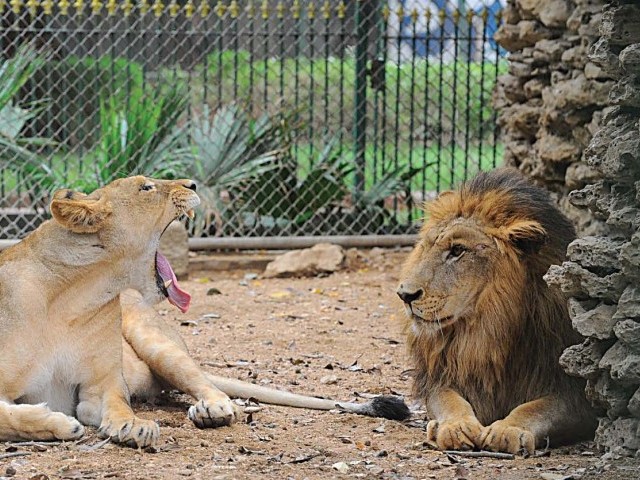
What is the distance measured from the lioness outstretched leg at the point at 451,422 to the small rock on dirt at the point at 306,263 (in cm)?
447

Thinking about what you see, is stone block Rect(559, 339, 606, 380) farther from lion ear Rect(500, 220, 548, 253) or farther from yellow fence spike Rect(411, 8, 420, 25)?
yellow fence spike Rect(411, 8, 420, 25)

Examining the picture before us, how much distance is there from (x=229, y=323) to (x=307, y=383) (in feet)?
5.52

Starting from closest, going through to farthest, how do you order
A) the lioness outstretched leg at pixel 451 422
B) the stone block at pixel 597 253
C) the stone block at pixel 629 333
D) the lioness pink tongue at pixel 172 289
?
the stone block at pixel 629 333, the stone block at pixel 597 253, the lioness outstretched leg at pixel 451 422, the lioness pink tongue at pixel 172 289

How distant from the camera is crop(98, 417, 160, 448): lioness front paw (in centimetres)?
434

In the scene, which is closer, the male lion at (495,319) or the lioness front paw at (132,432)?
the lioness front paw at (132,432)

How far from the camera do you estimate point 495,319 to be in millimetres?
4520

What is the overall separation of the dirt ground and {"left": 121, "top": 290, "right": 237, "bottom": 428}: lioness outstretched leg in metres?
0.07

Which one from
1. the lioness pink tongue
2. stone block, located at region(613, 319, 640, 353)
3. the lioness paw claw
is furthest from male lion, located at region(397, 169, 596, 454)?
the lioness paw claw

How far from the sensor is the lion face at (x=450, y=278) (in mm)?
4504

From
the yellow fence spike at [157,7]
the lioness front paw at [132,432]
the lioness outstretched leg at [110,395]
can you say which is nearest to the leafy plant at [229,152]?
the yellow fence spike at [157,7]

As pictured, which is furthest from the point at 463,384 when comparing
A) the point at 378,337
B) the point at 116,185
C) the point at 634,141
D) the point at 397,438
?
the point at 378,337

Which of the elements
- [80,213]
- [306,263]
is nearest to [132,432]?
[80,213]

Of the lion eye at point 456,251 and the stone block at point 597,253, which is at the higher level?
the stone block at point 597,253

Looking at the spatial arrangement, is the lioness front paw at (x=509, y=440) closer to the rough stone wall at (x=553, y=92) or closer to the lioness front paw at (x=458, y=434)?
the lioness front paw at (x=458, y=434)
